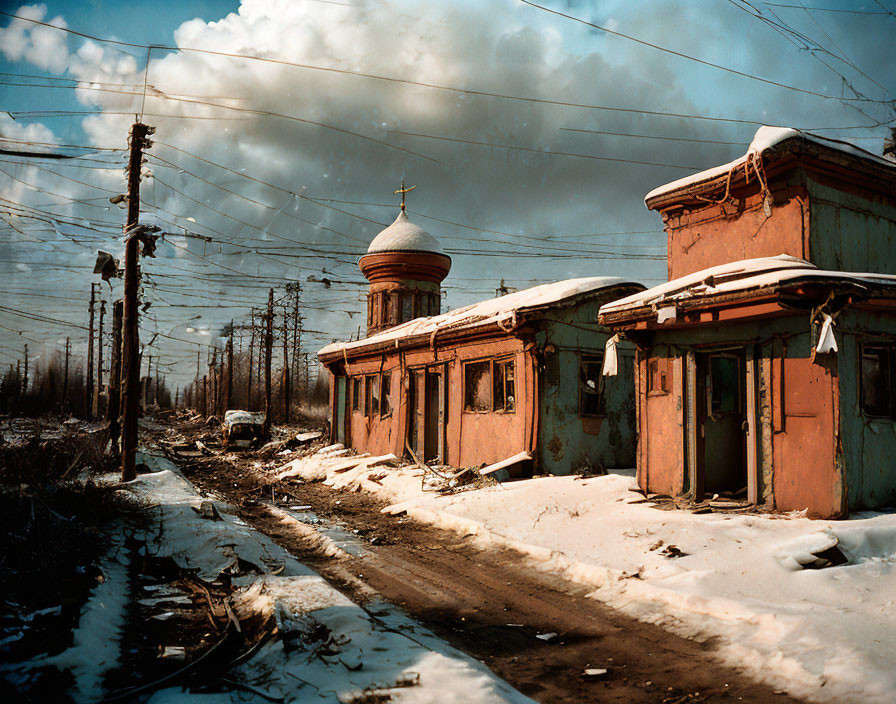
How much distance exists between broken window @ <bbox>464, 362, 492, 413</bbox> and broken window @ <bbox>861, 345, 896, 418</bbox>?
851cm

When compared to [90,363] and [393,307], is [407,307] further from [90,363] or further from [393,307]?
[90,363]

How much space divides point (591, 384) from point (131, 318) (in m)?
11.8

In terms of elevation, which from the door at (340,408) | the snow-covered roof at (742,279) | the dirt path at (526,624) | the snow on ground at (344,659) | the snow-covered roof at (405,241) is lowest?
the dirt path at (526,624)

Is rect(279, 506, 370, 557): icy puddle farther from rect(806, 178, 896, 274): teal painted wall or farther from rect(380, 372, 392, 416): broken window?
rect(806, 178, 896, 274): teal painted wall

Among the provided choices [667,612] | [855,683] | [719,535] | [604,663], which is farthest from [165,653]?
[719,535]

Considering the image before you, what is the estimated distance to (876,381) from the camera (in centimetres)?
1032

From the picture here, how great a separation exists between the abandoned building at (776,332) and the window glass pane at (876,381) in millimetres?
21

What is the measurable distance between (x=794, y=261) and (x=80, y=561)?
11180 millimetres

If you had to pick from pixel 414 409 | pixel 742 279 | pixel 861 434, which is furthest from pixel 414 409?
pixel 861 434

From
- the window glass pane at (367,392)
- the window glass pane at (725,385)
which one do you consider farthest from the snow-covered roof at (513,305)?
the window glass pane at (725,385)

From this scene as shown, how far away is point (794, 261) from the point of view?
33.5 feet

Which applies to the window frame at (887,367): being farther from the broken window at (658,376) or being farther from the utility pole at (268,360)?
the utility pole at (268,360)

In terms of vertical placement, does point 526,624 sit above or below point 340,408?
below

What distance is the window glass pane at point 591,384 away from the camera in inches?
611
